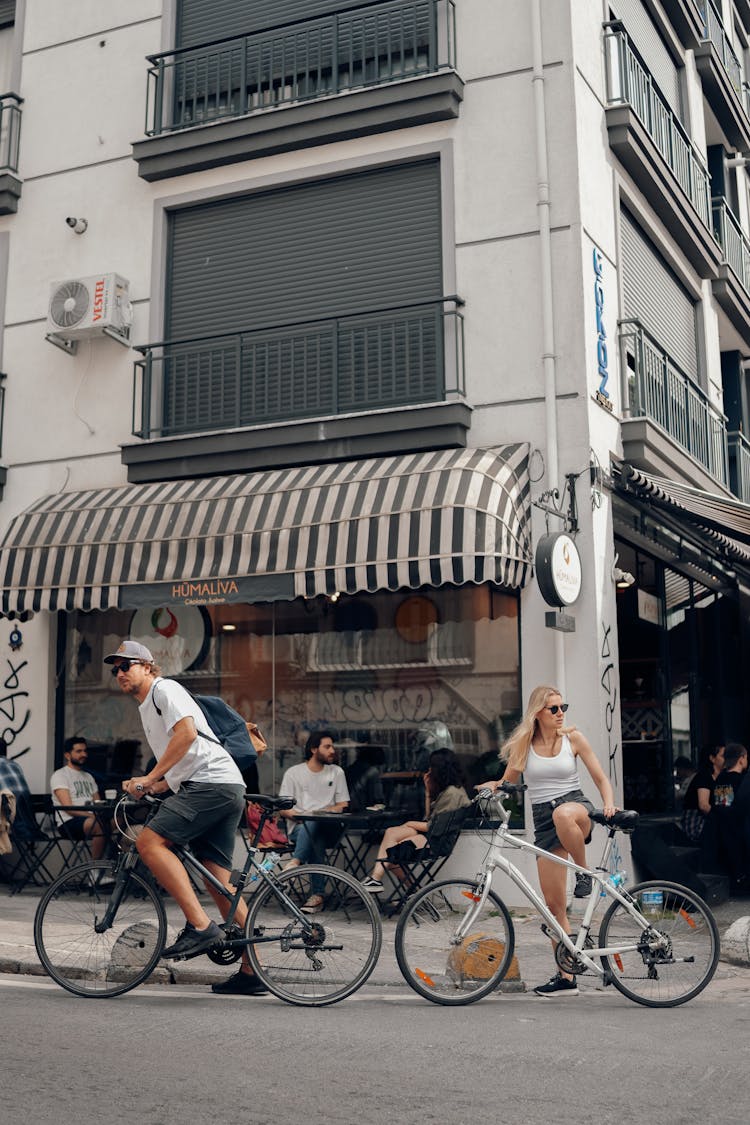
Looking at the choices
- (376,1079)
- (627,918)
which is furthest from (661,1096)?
(627,918)

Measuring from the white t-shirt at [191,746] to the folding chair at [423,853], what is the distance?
10.9 feet

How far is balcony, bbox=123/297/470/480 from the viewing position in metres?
11.8

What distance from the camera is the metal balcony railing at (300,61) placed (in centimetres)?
1256

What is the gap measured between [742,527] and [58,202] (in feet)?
27.7

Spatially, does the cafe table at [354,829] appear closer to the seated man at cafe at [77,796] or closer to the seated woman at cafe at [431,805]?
the seated woman at cafe at [431,805]

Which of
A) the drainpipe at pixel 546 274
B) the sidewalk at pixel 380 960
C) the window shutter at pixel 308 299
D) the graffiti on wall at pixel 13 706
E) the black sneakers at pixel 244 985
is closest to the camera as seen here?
the black sneakers at pixel 244 985

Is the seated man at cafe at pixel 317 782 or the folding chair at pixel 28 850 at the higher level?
the seated man at cafe at pixel 317 782

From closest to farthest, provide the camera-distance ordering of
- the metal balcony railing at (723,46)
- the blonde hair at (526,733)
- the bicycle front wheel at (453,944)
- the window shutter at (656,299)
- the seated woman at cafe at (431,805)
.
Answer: the bicycle front wheel at (453,944) < the blonde hair at (526,733) < the seated woman at cafe at (431,805) < the window shutter at (656,299) < the metal balcony railing at (723,46)

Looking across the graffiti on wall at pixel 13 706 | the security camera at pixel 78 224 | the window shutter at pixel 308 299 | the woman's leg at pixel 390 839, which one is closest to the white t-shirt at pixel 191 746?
the woman's leg at pixel 390 839

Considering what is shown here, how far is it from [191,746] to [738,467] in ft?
41.3

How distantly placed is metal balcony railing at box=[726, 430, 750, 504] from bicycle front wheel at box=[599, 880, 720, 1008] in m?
11.5

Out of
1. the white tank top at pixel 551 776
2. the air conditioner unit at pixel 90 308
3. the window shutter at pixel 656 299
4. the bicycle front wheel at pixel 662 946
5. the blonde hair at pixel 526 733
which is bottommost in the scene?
the bicycle front wheel at pixel 662 946

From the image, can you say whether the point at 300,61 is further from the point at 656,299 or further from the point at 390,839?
the point at 390,839

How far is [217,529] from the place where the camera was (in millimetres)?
11625
